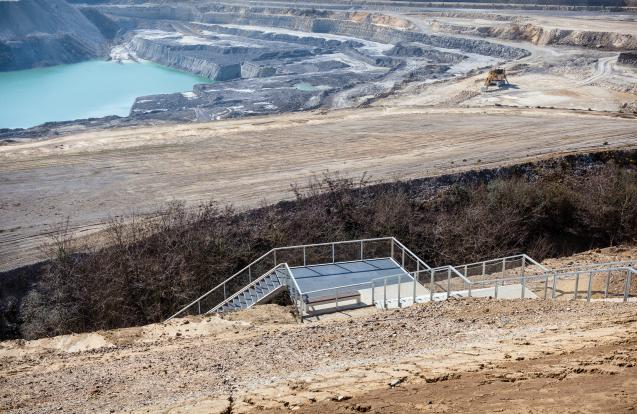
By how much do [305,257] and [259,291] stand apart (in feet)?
8.86

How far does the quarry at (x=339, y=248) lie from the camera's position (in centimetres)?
1007

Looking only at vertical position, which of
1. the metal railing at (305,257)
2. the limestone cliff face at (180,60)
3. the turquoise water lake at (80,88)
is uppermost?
the limestone cliff face at (180,60)

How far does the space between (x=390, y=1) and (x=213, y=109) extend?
6220 cm

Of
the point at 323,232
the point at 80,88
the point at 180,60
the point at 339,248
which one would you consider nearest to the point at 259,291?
the point at 339,248

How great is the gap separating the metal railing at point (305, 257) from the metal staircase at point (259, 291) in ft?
0.99

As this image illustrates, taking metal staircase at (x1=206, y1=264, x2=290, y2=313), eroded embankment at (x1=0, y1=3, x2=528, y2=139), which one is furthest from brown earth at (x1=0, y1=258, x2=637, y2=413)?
eroded embankment at (x1=0, y1=3, x2=528, y2=139)

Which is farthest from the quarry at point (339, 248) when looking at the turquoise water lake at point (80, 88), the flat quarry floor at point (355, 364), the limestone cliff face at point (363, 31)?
the limestone cliff face at point (363, 31)

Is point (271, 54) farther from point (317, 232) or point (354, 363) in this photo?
point (354, 363)

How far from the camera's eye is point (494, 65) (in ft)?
196

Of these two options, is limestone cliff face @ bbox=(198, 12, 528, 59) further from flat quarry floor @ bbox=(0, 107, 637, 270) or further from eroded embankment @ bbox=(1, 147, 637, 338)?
eroded embankment @ bbox=(1, 147, 637, 338)

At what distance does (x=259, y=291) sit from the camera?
691 inches

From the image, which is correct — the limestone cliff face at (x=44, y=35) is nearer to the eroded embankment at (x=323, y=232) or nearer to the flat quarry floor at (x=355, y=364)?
the eroded embankment at (x=323, y=232)

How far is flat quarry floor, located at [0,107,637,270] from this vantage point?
84.2 feet

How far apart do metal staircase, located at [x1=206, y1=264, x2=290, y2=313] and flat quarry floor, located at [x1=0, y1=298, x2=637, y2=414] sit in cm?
165
